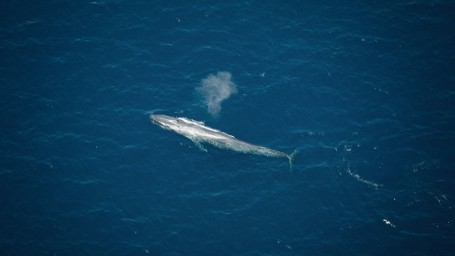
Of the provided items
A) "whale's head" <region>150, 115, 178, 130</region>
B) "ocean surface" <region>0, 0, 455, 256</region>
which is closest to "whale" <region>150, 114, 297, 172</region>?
"whale's head" <region>150, 115, 178, 130</region>

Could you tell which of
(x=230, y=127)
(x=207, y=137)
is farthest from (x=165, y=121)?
(x=230, y=127)

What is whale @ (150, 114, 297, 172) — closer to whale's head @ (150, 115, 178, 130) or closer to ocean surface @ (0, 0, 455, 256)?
whale's head @ (150, 115, 178, 130)

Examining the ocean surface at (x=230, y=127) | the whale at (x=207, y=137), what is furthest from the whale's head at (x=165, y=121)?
the ocean surface at (x=230, y=127)

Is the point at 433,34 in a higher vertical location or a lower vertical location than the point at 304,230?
higher

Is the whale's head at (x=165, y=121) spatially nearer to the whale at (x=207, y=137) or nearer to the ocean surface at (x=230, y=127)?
the whale at (x=207, y=137)

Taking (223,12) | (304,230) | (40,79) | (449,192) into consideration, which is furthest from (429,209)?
(40,79)

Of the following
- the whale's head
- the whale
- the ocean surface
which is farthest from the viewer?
the whale's head

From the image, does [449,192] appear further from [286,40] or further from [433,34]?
[286,40]
